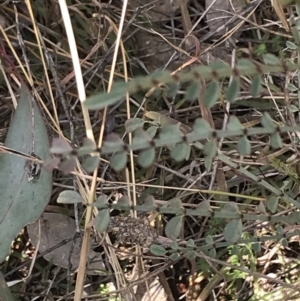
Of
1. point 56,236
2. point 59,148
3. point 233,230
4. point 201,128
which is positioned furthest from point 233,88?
point 56,236

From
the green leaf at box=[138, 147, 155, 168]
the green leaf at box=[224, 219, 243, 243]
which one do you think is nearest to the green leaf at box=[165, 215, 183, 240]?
the green leaf at box=[224, 219, 243, 243]

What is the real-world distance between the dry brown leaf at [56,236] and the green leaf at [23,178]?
19 cm

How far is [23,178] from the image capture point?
37.3 inches

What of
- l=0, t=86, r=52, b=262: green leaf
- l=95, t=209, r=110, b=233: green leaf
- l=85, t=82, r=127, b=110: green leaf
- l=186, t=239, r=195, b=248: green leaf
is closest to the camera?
l=85, t=82, r=127, b=110: green leaf

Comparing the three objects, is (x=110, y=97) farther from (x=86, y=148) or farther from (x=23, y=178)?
(x=23, y=178)

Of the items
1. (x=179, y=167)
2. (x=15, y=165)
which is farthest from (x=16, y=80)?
(x=179, y=167)

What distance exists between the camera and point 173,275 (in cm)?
114

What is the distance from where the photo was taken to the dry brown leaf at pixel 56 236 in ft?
3.65

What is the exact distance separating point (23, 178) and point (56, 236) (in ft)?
0.72

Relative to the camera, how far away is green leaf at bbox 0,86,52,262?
927 millimetres

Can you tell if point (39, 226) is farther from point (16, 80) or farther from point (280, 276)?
point (280, 276)

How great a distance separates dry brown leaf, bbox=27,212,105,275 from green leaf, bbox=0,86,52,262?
187mm

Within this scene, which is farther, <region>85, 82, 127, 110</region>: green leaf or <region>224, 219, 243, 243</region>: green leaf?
<region>224, 219, 243, 243</region>: green leaf

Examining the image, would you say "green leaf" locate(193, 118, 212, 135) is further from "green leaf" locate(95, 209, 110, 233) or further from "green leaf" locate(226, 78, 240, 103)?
"green leaf" locate(95, 209, 110, 233)
